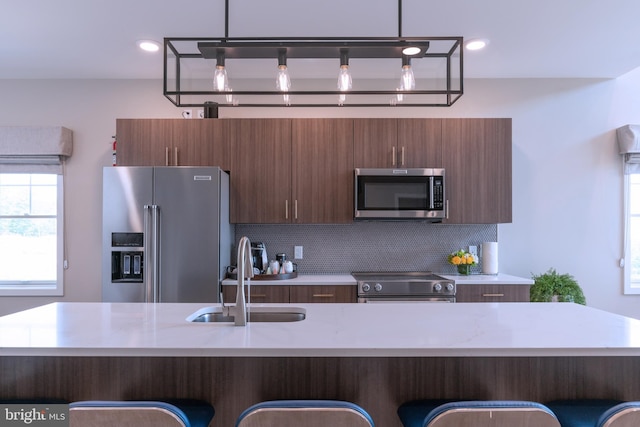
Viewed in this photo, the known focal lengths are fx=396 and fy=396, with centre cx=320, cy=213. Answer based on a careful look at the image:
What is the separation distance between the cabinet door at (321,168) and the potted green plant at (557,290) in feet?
5.73

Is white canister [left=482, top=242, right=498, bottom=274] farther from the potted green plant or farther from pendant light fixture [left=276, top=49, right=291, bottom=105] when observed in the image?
pendant light fixture [left=276, top=49, right=291, bottom=105]

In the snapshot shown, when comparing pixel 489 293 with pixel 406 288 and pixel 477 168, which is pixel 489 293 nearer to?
pixel 406 288

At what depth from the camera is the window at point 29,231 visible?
376 centimetres

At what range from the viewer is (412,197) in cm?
339

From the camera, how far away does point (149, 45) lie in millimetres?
3066

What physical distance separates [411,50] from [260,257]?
231cm

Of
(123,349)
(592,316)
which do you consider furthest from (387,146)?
(123,349)

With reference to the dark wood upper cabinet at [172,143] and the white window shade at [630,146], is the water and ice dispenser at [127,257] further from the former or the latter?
the white window shade at [630,146]

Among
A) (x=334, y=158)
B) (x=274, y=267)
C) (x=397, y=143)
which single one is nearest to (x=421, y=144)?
(x=397, y=143)

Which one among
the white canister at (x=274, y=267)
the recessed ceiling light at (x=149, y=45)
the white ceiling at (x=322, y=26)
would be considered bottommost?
the white canister at (x=274, y=267)

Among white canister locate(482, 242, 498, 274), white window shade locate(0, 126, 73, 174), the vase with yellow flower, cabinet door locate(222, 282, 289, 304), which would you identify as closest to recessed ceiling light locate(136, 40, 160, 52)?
white window shade locate(0, 126, 73, 174)

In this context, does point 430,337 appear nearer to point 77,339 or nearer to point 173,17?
point 77,339

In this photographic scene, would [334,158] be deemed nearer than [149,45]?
No

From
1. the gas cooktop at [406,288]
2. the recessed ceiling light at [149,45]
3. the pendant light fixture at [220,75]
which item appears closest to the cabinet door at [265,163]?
the recessed ceiling light at [149,45]
